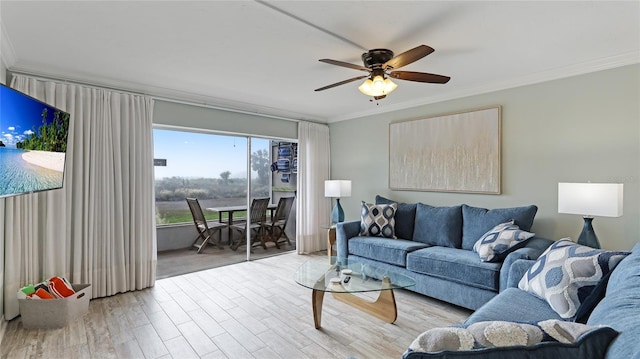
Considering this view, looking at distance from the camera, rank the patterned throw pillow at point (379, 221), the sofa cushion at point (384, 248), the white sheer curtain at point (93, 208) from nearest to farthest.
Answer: the white sheer curtain at point (93, 208)
the sofa cushion at point (384, 248)
the patterned throw pillow at point (379, 221)

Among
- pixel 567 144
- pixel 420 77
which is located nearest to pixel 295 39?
pixel 420 77

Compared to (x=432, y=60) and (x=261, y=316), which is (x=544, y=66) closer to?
(x=432, y=60)

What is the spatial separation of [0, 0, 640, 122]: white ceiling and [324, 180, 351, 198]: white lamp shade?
1.66 metres

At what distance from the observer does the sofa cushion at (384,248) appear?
361cm

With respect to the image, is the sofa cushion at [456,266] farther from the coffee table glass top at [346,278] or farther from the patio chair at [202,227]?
the patio chair at [202,227]

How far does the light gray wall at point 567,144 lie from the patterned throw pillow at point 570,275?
1.34 m

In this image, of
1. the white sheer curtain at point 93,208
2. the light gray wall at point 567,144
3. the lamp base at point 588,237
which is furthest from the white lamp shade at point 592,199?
the white sheer curtain at point 93,208

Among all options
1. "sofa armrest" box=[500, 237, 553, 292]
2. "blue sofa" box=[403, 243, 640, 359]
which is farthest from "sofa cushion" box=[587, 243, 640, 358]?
"sofa armrest" box=[500, 237, 553, 292]

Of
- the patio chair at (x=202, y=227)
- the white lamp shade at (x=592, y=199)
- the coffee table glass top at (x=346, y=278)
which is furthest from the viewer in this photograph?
the patio chair at (x=202, y=227)

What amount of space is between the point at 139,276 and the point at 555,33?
460cm

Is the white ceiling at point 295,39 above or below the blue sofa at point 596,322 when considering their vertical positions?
above

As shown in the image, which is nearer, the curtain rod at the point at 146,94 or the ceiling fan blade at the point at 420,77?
the ceiling fan blade at the point at 420,77

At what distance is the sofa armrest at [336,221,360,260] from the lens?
421 cm

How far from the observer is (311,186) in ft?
18.2
